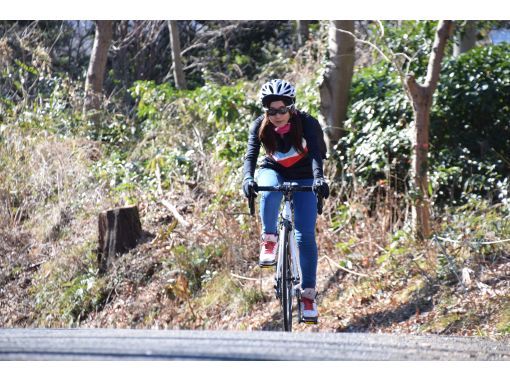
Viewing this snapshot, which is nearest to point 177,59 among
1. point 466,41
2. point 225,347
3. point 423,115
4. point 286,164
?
point 466,41

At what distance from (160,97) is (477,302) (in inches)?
305

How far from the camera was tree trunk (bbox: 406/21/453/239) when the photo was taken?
1095 cm

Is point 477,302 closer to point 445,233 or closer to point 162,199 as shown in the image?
point 445,233

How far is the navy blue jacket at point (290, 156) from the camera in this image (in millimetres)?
7988

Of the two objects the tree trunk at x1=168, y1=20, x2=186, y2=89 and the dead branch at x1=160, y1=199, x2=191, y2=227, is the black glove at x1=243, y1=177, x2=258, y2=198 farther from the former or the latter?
the tree trunk at x1=168, y1=20, x2=186, y2=89

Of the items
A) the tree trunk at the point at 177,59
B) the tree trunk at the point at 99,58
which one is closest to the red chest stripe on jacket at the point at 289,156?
the tree trunk at the point at 99,58

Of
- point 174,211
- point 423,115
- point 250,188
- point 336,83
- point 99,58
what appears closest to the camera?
point 250,188

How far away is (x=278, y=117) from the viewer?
7.95 m

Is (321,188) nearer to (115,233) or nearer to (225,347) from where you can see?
(225,347)

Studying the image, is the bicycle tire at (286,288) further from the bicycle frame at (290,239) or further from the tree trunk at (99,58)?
the tree trunk at (99,58)

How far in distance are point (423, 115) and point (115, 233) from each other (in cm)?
437

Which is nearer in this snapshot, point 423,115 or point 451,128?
point 423,115

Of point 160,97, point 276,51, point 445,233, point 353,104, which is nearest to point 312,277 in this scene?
point 445,233

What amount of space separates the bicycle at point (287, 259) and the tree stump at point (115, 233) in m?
4.87
